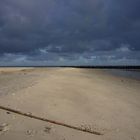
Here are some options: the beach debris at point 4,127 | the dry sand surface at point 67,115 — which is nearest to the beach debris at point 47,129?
the dry sand surface at point 67,115

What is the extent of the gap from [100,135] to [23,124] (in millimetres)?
2274

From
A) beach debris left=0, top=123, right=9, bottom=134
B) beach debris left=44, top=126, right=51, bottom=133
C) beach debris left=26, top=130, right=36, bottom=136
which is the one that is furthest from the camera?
beach debris left=44, top=126, right=51, bottom=133

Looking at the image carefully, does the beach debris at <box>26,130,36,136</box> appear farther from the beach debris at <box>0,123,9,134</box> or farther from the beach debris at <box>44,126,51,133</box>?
the beach debris at <box>0,123,9,134</box>

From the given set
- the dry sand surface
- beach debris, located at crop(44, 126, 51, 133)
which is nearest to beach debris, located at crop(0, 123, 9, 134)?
the dry sand surface

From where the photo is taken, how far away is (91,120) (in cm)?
717

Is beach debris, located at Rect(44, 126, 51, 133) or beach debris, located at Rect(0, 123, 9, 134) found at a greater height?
beach debris, located at Rect(0, 123, 9, 134)

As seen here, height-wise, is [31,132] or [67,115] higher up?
[67,115]

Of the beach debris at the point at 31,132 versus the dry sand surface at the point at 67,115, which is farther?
the dry sand surface at the point at 67,115

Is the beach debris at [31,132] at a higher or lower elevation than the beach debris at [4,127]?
lower

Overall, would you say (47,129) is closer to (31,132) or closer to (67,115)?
(31,132)

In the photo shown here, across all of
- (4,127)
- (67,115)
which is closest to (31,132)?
(4,127)

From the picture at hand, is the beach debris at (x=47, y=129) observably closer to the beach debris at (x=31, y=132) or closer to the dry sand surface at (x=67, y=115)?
the dry sand surface at (x=67, y=115)

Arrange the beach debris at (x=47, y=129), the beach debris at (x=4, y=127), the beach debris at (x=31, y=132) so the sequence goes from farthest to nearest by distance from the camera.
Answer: the beach debris at (x=47, y=129)
the beach debris at (x=4, y=127)
the beach debris at (x=31, y=132)

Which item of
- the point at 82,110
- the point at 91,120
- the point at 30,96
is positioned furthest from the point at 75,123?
the point at 30,96
